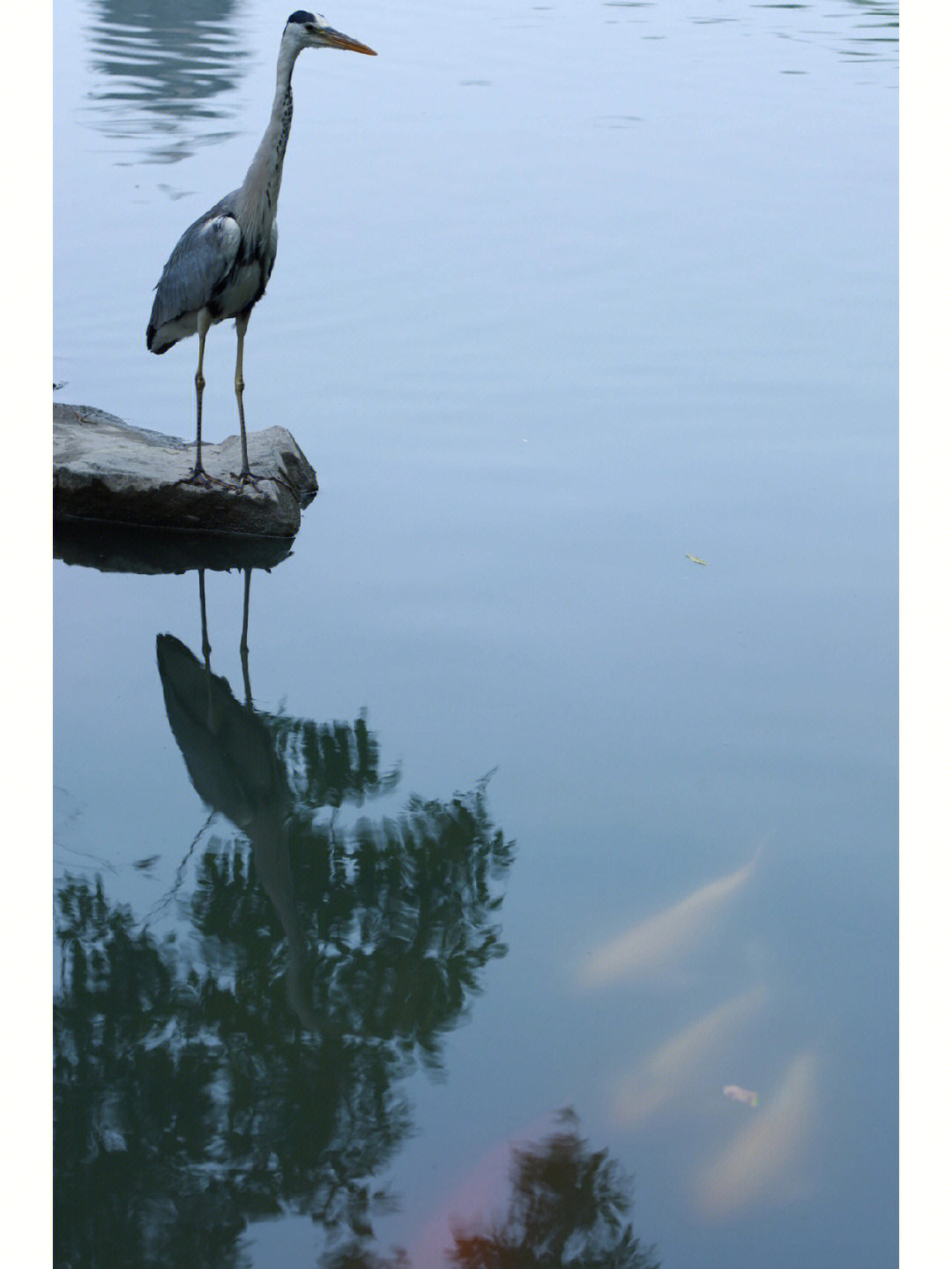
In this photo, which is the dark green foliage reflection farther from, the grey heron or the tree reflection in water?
the grey heron

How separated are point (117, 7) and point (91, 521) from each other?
12693 millimetres

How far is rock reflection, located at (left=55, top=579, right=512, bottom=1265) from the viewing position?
2.85m

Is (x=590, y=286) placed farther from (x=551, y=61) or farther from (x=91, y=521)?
(x=551, y=61)

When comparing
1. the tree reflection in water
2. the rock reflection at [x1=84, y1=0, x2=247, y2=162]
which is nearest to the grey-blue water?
the tree reflection in water

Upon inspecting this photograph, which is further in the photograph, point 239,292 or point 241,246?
point 239,292

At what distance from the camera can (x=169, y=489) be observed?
18.0ft

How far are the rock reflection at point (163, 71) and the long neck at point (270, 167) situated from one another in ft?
16.5

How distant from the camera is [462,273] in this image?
817 centimetres

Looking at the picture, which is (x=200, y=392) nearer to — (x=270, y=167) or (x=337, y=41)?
(x=270, y=167)

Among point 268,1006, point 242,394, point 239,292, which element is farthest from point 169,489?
point 268,1006

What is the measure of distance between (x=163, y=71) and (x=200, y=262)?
8.47m

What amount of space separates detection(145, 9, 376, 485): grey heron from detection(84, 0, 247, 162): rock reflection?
4875mm

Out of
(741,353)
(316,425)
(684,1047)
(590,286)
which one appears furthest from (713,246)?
(684,1047)

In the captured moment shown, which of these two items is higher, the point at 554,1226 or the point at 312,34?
the point at 312,34
